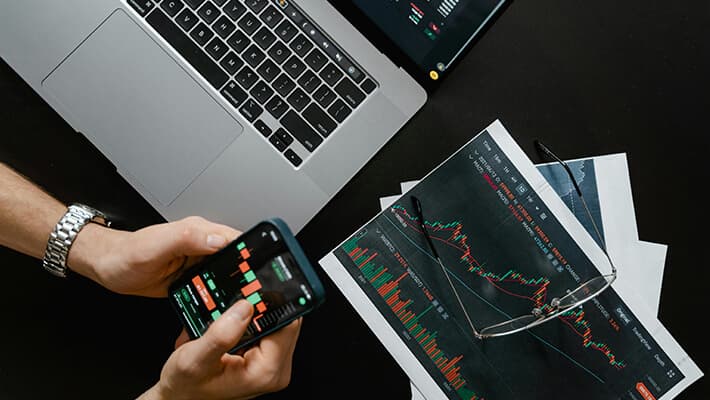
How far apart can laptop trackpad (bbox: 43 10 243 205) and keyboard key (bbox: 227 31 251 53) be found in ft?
Answer: 0.28

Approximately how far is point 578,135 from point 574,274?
0.23 meters

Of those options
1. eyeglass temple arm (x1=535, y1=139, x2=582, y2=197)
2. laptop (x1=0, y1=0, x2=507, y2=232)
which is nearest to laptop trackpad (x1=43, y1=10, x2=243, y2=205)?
laptop (x1=0, y1=0, x2=507, y2=232)

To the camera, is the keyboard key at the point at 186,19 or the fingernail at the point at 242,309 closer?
the fingernail at the point at 242,309

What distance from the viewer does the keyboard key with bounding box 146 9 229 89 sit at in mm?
865

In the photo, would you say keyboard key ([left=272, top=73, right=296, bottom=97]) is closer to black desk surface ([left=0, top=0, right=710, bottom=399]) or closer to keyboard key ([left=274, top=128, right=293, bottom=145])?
keyboard key ([left=274, top=128, right=293, bottom=145])

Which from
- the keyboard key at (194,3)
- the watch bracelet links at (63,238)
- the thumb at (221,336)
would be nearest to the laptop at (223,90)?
the keyboard key at (194,3)

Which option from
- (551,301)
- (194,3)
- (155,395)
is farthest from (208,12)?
(551,301)

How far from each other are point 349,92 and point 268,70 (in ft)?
0.43

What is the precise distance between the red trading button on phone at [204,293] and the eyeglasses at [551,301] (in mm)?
355

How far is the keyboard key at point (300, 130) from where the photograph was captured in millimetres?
861

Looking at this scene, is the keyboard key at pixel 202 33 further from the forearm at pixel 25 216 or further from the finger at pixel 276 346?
the finger at pixel 276 346

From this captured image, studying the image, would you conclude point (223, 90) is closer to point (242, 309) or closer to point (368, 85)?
point (368, 85)

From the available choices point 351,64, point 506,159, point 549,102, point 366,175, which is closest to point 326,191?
point 366,175

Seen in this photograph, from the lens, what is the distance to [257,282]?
0.74 m
